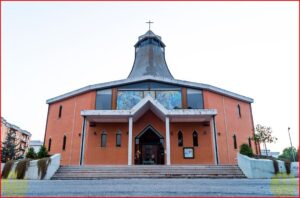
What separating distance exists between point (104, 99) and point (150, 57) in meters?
7.54

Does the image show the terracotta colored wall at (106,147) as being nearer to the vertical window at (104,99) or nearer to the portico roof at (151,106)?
the portico roof at (151,106)

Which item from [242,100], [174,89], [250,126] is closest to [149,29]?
[174,89]

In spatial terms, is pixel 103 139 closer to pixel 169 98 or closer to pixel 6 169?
pixel 169 98

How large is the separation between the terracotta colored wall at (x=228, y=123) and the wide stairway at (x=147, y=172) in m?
4.26

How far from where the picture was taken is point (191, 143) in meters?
15.7

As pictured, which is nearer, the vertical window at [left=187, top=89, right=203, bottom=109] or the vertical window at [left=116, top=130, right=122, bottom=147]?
the vertical window at [left=116, top=130, right=122, bottom=147]

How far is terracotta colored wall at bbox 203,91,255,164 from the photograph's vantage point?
15945 millimetres

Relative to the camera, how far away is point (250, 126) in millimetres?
18297

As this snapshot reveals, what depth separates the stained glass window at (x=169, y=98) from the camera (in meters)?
16.2

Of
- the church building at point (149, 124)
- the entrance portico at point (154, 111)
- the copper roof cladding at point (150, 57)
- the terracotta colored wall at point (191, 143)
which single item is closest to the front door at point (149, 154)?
the church building at point (149, 124)

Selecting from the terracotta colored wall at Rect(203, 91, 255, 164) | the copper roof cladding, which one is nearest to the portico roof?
the terracotta colored wall at Rect(203, 91, 255, 164)

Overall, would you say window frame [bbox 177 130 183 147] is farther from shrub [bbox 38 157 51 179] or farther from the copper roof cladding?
shrub [bbox 38 157 51 179]

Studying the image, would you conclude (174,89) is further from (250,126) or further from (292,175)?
(292,175)

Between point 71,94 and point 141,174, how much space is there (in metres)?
9.93
